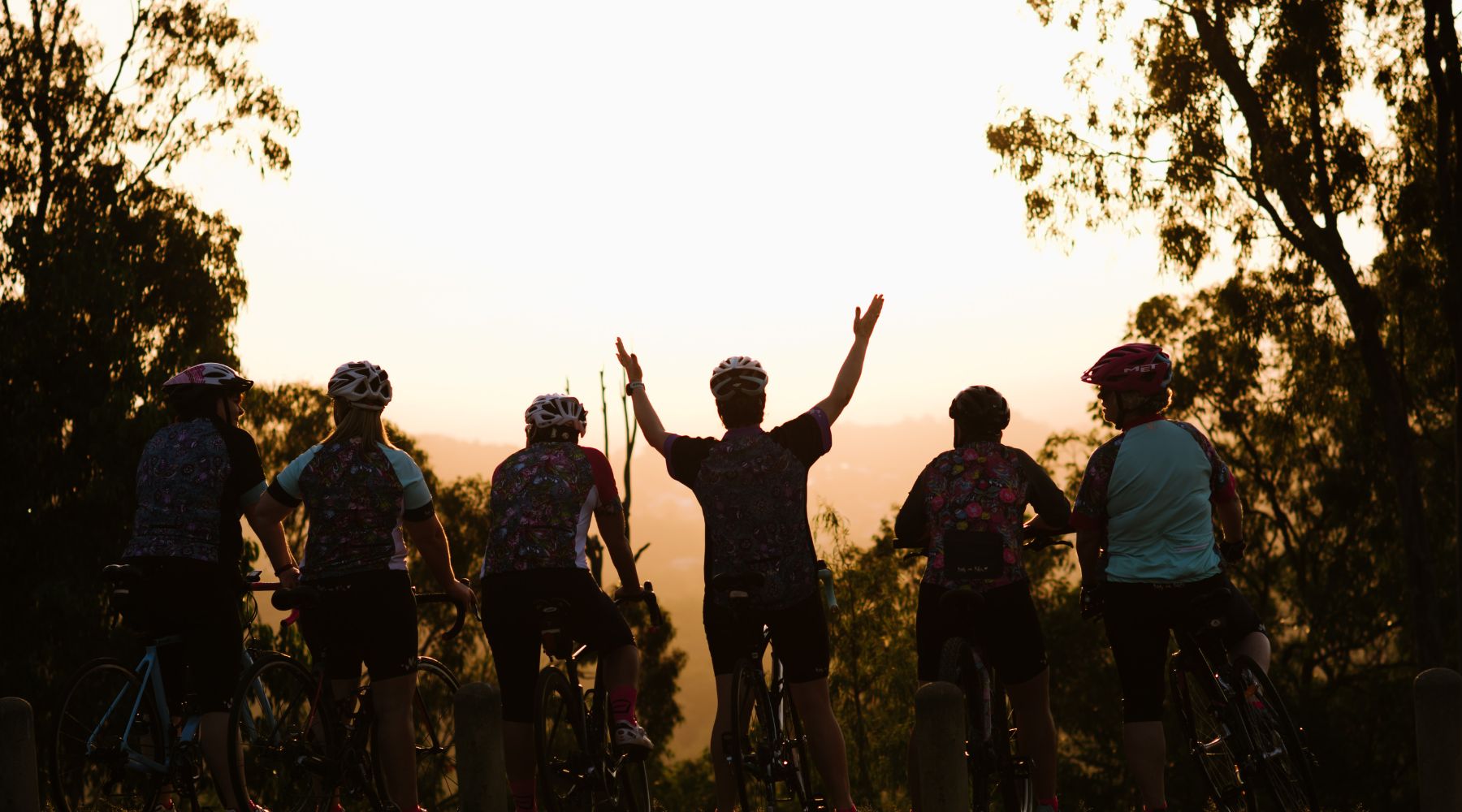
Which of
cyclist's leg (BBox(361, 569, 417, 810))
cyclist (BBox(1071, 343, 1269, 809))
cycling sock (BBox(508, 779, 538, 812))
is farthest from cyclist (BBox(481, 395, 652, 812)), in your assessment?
cyclist (BBox(1071, 343, 1269, 809))

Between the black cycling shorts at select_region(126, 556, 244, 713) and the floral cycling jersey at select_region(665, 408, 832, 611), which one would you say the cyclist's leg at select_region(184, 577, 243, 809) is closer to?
the black cycling shorts at select_region(126, 556, 244, 713)

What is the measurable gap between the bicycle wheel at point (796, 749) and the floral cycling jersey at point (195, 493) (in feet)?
9.23

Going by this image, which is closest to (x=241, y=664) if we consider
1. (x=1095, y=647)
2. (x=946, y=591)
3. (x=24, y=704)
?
(x=24, y=704)

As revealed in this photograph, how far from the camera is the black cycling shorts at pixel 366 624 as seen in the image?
21.4ft

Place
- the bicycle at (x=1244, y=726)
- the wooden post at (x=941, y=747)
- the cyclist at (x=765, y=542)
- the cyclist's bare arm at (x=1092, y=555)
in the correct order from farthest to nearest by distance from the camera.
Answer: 1. the cyclist at (x=765, y=542)
2. the cyclist's bare arm at (x=1092, y=555)
3. the bicycle at (x=1244, y=726)
4. the wooden post at (x=941, y=747)

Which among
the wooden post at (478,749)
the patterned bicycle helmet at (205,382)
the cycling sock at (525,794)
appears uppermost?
the patterned bicycle helmet at (205,382)

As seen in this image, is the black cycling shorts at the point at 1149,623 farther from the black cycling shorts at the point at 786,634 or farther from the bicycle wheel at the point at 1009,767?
the black cycling shorts at the point at 786,634

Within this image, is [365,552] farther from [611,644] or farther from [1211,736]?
[1211,736]

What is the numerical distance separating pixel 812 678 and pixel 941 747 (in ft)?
5.12

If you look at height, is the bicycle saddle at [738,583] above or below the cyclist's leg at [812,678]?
above

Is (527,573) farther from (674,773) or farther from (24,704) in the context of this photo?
(674,773)

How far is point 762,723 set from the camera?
7.12 meters

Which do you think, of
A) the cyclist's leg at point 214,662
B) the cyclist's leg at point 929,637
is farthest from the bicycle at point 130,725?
the cyclist's leg at point 929,637

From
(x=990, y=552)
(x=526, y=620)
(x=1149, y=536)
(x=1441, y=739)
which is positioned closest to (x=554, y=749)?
(x=526, y=620)
